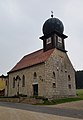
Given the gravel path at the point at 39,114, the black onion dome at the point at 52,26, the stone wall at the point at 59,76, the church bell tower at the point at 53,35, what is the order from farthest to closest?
the black onion dome at the point at 52,26 < the church bell tower at the point at 53,35 < the stone wall at the point at 59,76 < the gravel path at the point at 39,114

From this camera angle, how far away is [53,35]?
3584 cm

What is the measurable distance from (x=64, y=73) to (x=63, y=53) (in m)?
4.19

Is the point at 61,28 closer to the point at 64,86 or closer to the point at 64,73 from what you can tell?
the point at 64,73

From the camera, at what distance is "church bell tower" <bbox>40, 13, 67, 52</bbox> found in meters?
35.8

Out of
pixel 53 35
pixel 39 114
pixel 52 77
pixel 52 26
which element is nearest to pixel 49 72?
pixel 52 77

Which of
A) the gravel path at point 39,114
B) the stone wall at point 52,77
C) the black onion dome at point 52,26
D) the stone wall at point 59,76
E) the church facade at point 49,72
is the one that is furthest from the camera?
the black onion dome at point 52,26

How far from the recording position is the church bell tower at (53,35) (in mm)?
35766

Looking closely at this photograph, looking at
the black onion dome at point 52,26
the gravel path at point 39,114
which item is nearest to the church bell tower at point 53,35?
the black onion dome at point 52,26

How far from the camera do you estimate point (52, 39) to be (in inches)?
1407

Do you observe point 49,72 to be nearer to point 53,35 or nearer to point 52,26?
point 53,35

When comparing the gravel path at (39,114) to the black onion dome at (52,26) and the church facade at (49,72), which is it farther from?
the black onion dome at (52,26)

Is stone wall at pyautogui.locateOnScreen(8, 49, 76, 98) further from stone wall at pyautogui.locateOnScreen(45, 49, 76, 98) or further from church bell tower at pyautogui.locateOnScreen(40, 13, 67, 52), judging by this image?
church bell tower at pyautogui.locateOnScreen(40, 13, 67, 52)

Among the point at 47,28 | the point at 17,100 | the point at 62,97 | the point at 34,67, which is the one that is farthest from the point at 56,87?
the point at 47,28

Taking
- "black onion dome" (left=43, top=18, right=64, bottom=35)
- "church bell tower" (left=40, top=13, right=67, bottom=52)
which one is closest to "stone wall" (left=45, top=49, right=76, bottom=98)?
"church bell tower" (left=40, top=13, right=67, bottom=52)
